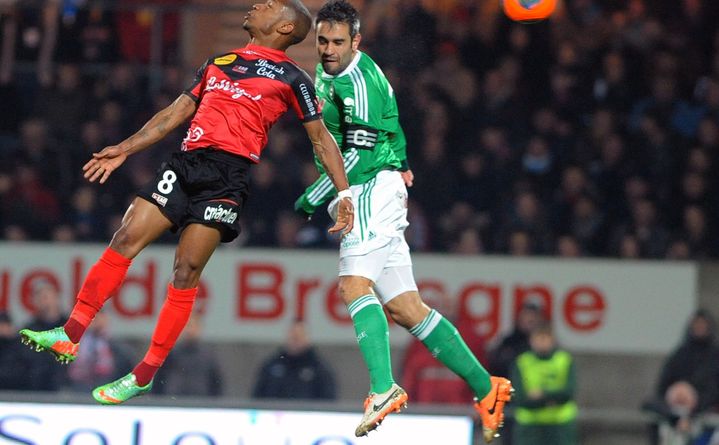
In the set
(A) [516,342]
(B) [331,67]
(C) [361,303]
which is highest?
(B) [331,67]

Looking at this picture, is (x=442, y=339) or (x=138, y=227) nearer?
(x=138, y=227)

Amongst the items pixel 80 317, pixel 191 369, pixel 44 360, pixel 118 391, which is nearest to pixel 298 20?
pixel 80 317

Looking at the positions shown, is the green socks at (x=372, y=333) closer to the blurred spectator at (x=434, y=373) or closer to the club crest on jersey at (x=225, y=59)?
the club crest on jersey at (x=225, y=59)

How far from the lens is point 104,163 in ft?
21.1

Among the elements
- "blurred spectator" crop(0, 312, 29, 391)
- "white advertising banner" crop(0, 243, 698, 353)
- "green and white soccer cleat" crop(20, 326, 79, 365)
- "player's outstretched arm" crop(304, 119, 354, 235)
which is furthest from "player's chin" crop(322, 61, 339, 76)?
"white advertising banner" crop(0, 243, 698, 353)

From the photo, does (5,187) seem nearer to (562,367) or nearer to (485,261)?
(485,261)

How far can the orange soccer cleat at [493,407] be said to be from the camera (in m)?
7.02

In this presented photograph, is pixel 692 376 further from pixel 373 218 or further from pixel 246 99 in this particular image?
pixel 246 99

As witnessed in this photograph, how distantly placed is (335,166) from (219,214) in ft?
1.89

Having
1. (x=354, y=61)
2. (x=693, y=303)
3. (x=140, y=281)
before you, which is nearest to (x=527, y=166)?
(x=693, y=303)

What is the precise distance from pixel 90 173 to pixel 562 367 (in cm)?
518

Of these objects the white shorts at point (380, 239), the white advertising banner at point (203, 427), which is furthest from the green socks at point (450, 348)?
the white advertising banner at point (203, 427)

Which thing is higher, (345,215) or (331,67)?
(331,67)

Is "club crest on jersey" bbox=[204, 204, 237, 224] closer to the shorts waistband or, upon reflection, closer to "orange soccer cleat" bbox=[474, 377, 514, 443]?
the shorts waistband
